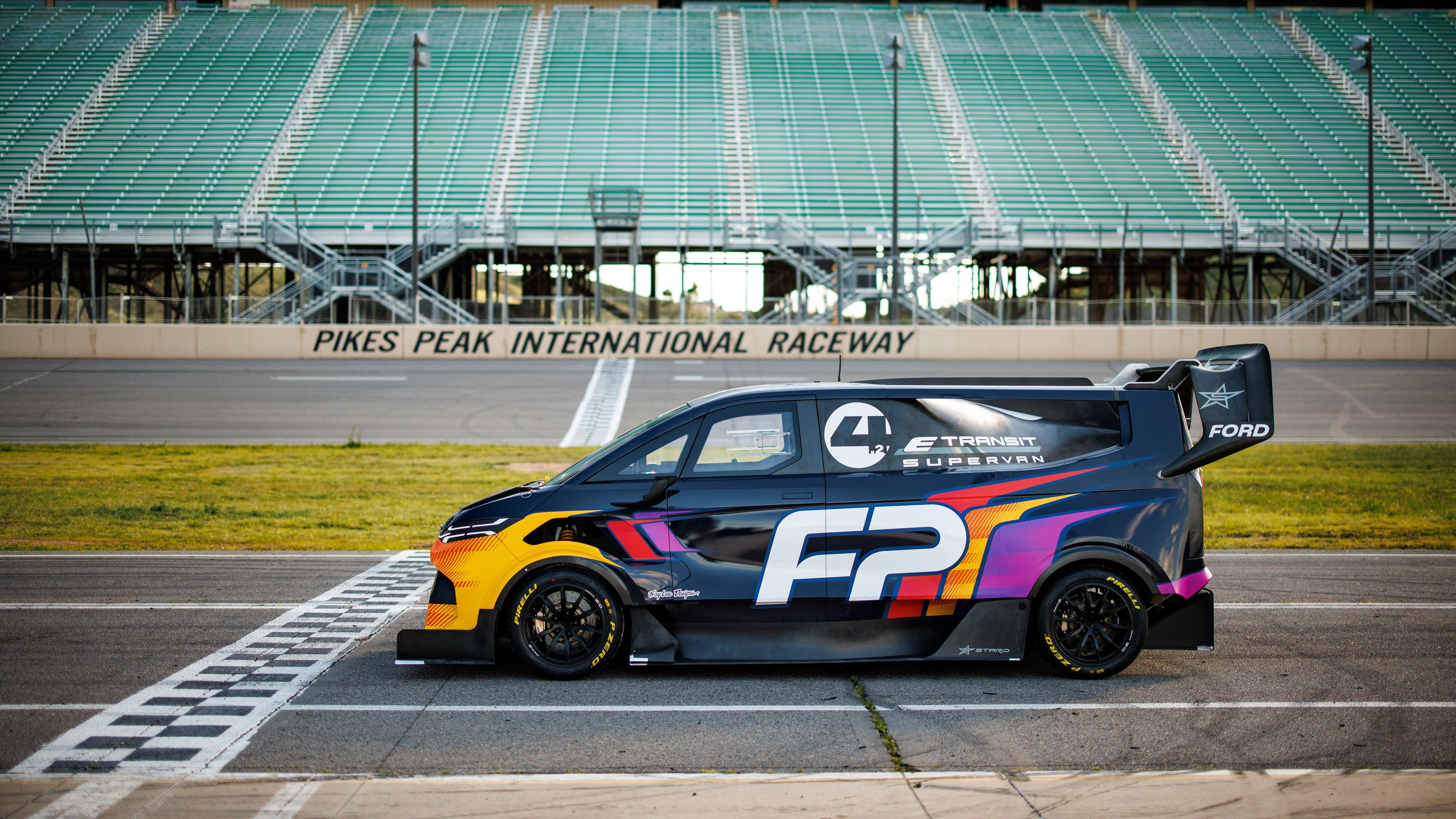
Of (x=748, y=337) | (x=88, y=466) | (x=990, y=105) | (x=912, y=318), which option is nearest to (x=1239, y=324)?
(x=912, y=318)

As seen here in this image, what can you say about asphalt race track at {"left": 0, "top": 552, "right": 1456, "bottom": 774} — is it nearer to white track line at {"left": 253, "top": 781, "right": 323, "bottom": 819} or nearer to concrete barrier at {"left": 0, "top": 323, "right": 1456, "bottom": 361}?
white track line at {"left": 253, "top": 781, "right": 323, "bottom": 819}

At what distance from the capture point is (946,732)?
5086 mm

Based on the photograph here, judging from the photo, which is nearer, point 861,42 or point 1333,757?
point 1333,757

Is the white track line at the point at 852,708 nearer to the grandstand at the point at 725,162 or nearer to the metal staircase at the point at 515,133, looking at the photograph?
the grandstand at the point at 725,162

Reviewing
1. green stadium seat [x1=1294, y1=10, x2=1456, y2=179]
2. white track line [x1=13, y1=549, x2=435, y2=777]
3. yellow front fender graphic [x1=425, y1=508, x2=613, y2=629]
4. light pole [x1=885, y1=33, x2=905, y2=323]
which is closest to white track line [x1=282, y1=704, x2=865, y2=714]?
white track line [x1=13, y1=549, x2=435, y2=777]

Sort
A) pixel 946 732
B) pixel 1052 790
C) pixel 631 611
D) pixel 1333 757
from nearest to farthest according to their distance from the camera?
pixel 1052 790
pixel 1333 757
pixel 946 732
pixel 631 611

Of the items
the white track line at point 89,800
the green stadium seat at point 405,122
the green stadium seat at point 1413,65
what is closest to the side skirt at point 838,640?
the white track line at point 89,800

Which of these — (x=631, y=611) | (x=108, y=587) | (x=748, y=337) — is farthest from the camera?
(x=748, y=337)

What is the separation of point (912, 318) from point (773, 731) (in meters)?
26.5

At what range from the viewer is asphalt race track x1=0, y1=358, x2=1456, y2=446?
21094mm

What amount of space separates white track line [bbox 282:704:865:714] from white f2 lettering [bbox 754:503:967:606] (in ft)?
2.06

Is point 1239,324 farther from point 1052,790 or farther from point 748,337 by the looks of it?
point 1052,790

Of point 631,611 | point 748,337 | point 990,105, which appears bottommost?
point 631,611

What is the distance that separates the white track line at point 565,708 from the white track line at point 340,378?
21.4 meters
